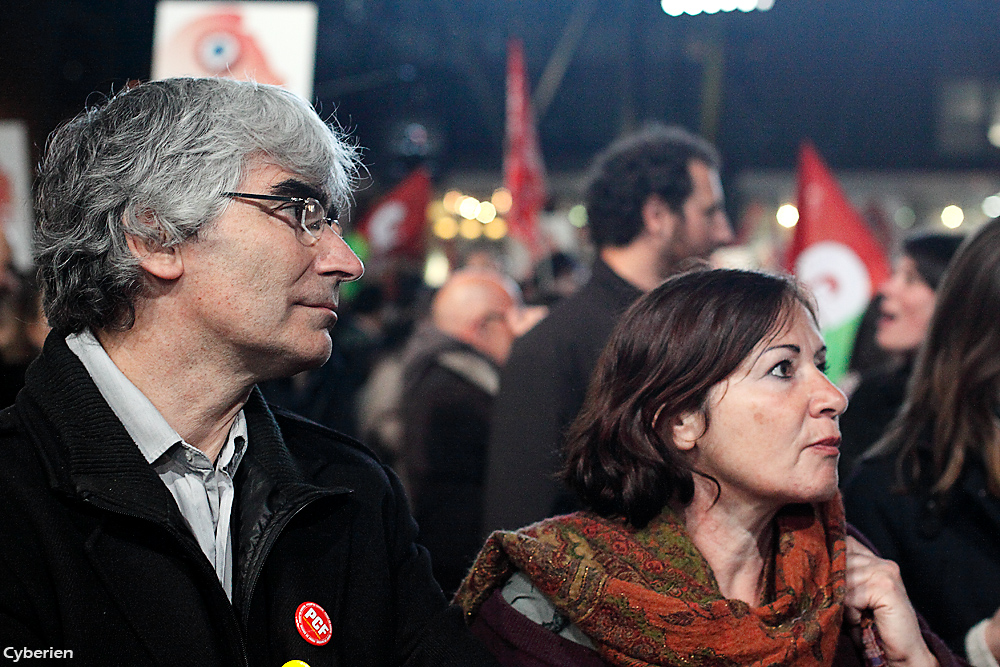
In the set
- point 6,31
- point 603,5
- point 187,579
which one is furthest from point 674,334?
point 603,5

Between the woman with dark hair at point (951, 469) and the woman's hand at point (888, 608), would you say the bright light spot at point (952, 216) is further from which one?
the woman's hand at point (888, 608)

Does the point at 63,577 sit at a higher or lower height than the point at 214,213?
lower

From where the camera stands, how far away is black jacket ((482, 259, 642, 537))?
308 cm

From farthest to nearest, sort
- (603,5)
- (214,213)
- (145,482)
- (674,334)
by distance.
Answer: (603,5) < (674,334) < (214,213) < (145,482)

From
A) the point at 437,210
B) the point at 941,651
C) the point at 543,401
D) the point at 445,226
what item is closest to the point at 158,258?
the point at 543,401

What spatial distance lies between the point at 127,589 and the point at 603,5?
902 inches

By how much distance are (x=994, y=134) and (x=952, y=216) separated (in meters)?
3.48

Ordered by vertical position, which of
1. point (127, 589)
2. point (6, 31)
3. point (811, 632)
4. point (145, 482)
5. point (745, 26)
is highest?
point (745, 26)

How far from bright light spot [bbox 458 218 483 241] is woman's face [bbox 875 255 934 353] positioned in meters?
25.7

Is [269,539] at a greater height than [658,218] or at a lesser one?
lesser

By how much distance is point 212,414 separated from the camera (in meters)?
1.93

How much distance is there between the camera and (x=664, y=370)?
7.10 ft

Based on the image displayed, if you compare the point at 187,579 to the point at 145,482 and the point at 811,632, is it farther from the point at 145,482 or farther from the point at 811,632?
the point at 811,632

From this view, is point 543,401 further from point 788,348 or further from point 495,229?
point 495,229
